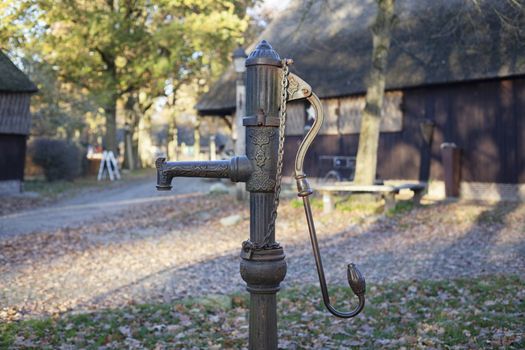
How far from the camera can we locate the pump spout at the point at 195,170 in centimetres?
310

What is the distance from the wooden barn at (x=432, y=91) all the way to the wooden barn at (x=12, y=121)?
26.0 feet

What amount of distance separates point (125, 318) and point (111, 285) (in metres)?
2.07

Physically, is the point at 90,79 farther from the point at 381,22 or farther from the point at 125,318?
the point at 125,318

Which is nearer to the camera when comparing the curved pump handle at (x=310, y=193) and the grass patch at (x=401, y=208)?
the curved pump handle at (x=310, y=193)

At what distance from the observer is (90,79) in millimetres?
29656

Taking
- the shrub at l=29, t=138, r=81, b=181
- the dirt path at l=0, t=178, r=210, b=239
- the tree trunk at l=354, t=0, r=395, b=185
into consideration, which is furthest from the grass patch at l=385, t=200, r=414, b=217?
the shrub at l=29, t=138, r=81, b=181

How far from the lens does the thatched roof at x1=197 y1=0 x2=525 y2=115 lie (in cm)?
1437

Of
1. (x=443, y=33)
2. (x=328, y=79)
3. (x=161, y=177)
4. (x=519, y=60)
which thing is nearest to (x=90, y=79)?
(x=328, y=79)

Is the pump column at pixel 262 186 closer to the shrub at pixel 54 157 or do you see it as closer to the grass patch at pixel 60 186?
the grass patch at pixel 60 186

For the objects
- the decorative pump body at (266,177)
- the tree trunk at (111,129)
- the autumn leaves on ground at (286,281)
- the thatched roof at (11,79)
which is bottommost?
the autumn leaves on ground at (286,281)

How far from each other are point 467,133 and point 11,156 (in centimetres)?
1590

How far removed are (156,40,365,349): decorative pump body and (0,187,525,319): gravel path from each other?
407 cm

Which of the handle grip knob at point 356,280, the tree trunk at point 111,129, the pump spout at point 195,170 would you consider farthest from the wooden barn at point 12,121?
the handle grip knob at point 356,280

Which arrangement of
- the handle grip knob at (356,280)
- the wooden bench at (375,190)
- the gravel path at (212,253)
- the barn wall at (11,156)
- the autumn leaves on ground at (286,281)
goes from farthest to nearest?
the barn wall at (11,156) → the wooden bench at (375,190) → the gravel path at (212,253) → the autumn leaves on ground at (286,281) → the handle grip knob at (356,280)
